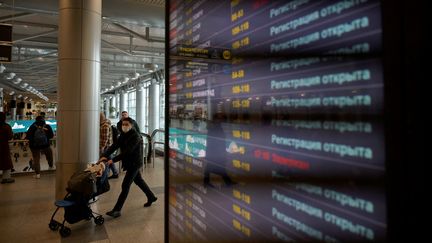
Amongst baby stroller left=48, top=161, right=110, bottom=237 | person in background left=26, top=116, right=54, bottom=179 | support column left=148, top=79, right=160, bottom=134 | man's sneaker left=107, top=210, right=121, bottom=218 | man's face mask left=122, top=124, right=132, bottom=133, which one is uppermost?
support column left=148, top=79, right=160, bottom=134

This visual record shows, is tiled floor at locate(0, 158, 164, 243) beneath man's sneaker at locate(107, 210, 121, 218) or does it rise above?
beneath

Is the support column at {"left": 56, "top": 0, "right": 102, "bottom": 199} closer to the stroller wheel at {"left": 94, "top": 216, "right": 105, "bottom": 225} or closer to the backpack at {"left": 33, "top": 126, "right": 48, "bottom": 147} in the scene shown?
the stroller wheel at {"left": 94, "top": 216, "right": 105, "bottom": 225}

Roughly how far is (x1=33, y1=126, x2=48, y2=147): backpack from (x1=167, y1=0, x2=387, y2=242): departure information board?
26.7ft

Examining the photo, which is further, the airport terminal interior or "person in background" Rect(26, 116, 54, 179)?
"person in background" Rect(26, 116, 54, 179)

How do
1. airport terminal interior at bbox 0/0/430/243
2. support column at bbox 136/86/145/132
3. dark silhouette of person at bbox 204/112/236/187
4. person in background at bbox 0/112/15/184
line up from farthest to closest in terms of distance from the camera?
support column at bbox 136/86/145/132 → person in background at bbox 0/112/15/184 → dark silhouette of person at bbox 204/112/236/187 → airport terminal interior at bbox 0/0/430/243

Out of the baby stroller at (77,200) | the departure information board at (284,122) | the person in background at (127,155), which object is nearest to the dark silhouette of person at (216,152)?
the departure information board at (284,122)

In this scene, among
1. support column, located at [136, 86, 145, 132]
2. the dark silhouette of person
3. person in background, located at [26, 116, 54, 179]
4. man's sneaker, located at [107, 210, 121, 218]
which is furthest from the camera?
support column, located at [136, 86, 145, 132]

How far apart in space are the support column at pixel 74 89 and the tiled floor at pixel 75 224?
67cm

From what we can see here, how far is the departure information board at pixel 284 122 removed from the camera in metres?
0.65

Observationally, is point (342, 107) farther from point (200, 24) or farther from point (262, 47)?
point (200, 24)

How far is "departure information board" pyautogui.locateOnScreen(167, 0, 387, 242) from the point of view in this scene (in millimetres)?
646

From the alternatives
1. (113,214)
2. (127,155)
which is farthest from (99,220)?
(127,155)

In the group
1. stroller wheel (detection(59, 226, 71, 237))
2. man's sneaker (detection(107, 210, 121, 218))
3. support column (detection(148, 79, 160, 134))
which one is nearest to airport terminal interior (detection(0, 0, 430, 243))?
stroller wheel (detection(59, 226, 71, 237))

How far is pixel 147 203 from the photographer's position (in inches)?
223
